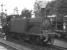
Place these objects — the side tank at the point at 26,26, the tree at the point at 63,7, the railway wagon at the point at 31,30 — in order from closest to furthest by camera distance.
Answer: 1. the railway wagon at the point at 31,30
2. the side tank at the point at 26,26
3. the tree at the point at 63,7

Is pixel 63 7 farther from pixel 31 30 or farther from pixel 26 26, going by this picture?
pixel 31 30

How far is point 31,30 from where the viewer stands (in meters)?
9.87

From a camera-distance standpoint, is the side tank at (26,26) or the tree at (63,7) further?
the tree at (63,7)

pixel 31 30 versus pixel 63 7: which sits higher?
pixel 63 7

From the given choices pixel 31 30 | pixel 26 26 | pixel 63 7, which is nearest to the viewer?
pixel 31 30

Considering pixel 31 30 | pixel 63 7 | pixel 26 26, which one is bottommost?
pixel 31 30

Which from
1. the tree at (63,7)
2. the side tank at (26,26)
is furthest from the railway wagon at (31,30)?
the tree at (63,7)

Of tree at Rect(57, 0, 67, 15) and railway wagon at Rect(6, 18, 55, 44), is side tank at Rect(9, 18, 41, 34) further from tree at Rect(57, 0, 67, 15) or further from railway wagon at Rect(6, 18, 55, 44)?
tree at Rect(57, 0, 67, 15)

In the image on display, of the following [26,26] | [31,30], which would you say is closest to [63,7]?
[26,26]

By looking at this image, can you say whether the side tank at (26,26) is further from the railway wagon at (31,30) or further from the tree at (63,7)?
the tree at (63,7)

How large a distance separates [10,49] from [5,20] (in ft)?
20.1

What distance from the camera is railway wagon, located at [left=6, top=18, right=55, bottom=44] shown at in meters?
8.98

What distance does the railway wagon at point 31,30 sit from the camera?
8.98m

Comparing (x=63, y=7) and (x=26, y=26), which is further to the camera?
(x=63, y=7)
